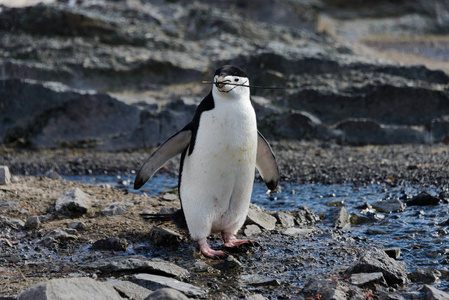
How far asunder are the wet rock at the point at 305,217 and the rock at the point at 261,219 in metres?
0.22

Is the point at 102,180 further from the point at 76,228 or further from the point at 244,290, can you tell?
the point at 244,290

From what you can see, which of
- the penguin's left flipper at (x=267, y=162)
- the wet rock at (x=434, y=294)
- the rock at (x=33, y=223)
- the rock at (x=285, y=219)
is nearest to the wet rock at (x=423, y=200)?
the rock at (x=285, y=219)

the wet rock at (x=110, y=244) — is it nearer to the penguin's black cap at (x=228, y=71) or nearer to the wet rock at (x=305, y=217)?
the penguin's black cap at (x=228, y=71)

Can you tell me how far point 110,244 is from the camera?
163 inches

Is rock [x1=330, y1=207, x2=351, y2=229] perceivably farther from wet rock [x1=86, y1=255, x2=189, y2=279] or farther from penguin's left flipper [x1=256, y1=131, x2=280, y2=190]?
wet rock [x1=86, y1=255, x2=189, y2=279]

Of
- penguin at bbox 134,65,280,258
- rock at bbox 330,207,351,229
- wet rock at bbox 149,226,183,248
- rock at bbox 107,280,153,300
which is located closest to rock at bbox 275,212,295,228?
rock at bbox 330,207,351,229

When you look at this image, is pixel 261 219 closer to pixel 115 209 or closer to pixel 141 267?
pixel 115 209

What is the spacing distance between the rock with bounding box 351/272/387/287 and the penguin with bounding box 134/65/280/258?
958mm

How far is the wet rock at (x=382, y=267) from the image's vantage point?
3.45 m

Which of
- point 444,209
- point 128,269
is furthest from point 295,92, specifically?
point 128,269

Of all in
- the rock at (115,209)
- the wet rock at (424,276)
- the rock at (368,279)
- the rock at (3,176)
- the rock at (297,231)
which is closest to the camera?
the rock at (368,279)

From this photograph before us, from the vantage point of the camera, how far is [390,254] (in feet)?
12.7

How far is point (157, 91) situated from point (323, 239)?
6.12m

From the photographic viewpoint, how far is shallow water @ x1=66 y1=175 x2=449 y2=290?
13.0 ft
